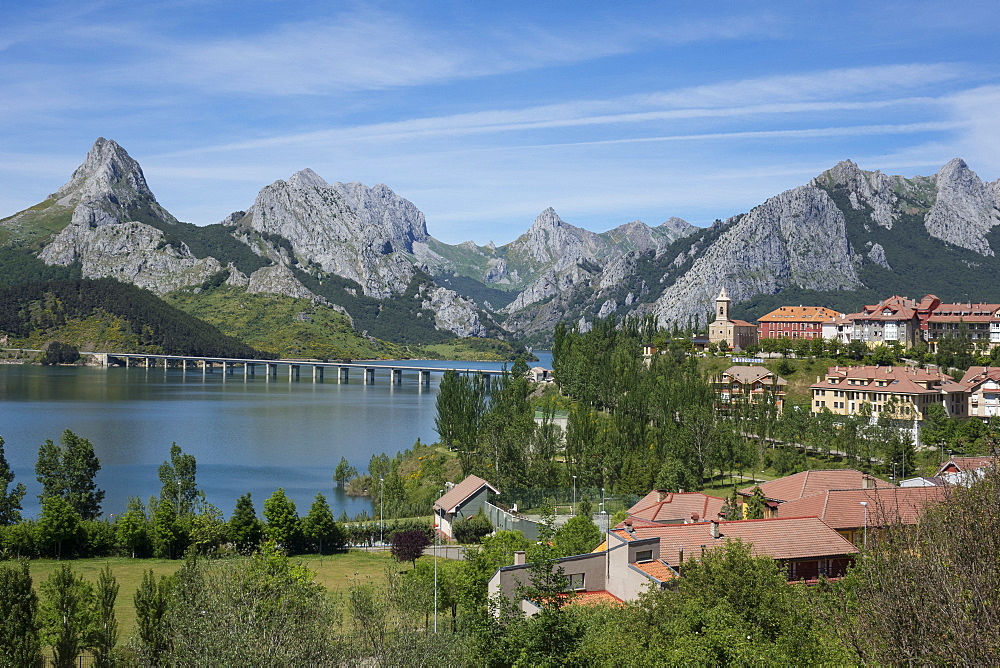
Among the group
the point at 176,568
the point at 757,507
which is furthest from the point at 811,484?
the point at 176,568

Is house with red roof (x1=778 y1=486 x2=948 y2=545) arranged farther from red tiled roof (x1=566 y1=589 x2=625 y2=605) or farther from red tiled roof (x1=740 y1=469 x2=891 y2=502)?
red tiled roof (x1=566 y1=589 x2=625 y2=605)

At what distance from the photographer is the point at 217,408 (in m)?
123

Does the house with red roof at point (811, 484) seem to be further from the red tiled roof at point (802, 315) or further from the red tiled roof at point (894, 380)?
the red tiled roof at point (802, 315)

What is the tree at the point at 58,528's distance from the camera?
147ft

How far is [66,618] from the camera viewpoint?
84.9ft

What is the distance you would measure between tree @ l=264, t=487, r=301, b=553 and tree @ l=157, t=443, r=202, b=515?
8.89 meters

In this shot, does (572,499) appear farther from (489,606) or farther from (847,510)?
(489,606)

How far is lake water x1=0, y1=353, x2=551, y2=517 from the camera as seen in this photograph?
69.8m

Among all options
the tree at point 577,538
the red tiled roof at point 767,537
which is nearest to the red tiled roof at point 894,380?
the tree at point 577,538

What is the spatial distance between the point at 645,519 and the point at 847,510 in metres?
8.48

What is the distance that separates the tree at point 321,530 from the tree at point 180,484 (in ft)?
34.6

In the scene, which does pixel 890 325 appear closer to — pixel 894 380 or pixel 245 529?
pixel 894 380

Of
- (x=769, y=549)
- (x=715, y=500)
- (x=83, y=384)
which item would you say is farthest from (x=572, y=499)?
(x=83, y=384)

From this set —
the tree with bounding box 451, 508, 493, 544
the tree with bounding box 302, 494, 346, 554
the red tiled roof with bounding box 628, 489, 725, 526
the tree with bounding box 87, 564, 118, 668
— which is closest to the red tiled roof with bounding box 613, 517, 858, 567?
the red tiled roof with bounding box 628, 489, 725, 526
